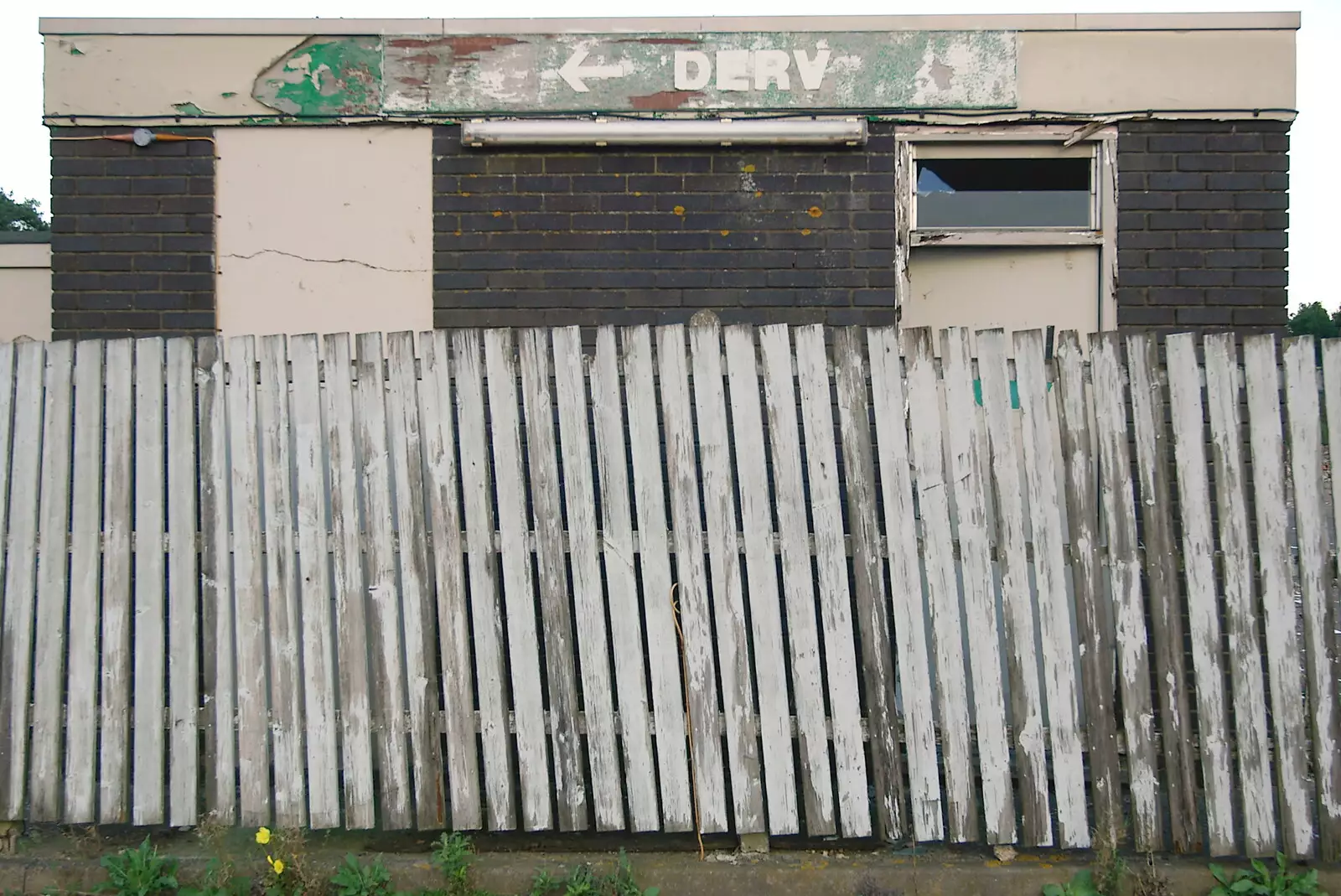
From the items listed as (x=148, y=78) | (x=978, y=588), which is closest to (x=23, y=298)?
(x=148, y=78)

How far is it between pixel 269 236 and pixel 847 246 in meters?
3.21

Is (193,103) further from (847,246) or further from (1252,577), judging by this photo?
(1252,577)

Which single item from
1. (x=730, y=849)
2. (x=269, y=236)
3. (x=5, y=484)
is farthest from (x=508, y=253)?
(x=730, y=849)

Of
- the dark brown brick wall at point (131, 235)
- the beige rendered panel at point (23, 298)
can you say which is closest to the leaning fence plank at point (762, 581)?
the dark brown brick wall at point (131, 235)

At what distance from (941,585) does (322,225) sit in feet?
13.0

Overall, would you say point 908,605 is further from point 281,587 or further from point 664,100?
point 664,100

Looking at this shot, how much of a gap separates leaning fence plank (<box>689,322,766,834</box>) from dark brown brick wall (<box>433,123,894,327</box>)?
6.46 feet

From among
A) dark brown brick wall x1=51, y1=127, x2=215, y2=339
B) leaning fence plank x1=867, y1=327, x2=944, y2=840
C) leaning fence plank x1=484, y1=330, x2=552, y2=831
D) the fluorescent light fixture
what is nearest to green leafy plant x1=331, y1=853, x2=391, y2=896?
leaning fence plank x1=484, y1=330, x2=552, y2=831

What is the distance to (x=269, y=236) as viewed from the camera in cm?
555

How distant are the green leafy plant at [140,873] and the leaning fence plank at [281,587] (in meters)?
0.40

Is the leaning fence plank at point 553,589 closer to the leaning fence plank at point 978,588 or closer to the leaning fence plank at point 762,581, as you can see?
the leaning fence plank at point 762,581

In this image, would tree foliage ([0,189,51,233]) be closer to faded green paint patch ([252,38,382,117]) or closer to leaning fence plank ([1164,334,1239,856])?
faded green paint patch ([252,38,382,117])

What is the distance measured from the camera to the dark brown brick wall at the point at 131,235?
18.1 ft

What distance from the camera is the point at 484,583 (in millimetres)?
3510
